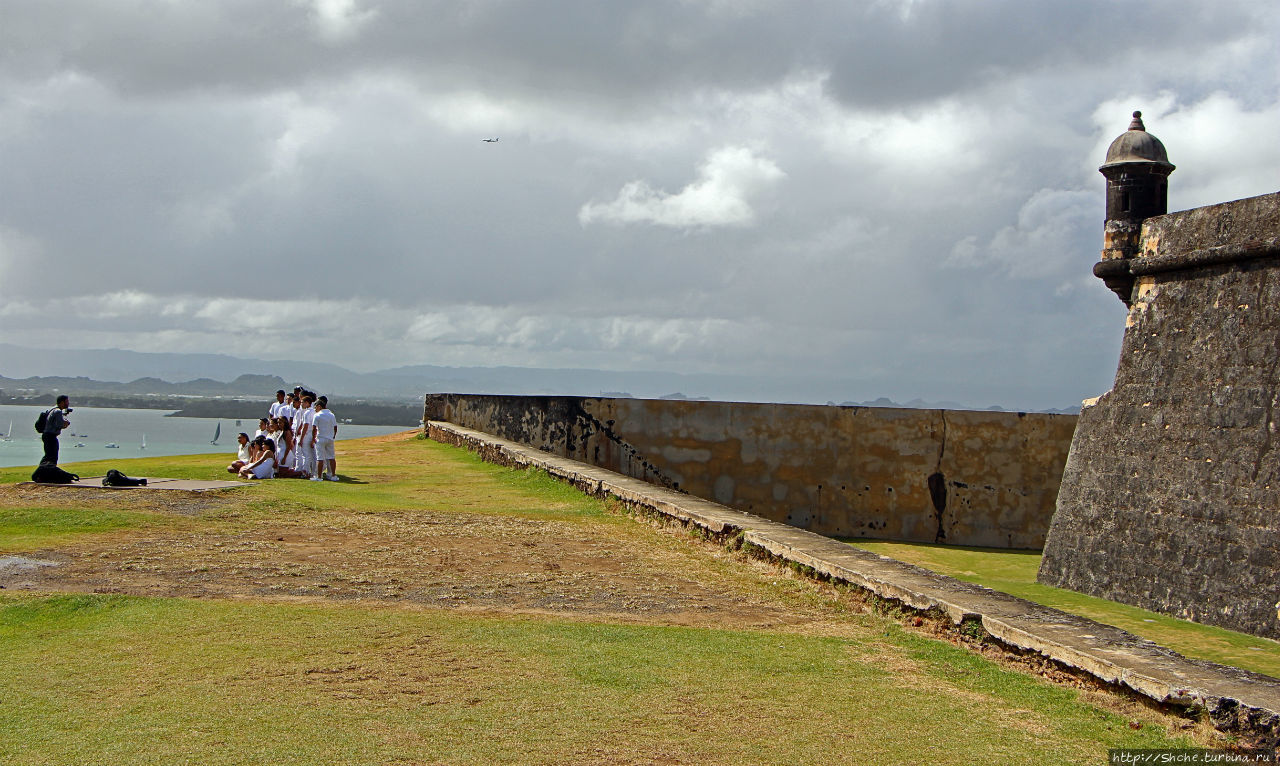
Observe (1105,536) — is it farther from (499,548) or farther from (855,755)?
Answer: (855,755)

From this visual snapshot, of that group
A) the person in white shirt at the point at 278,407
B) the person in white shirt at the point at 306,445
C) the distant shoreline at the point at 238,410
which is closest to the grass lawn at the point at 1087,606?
the person in white shirt at the point at 306,445

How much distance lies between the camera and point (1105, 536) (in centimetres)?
1130

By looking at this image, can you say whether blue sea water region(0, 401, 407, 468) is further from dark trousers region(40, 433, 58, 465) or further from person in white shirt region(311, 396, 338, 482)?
dark trousers region(40, 433, 58, 465)

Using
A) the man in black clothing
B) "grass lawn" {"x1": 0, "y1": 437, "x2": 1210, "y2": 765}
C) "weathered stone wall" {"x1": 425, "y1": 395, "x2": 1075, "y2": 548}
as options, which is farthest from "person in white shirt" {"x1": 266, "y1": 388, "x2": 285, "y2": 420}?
"grass lawn" {"x1": 0, "y1": 437, "x2": 1210, "y2": 765}

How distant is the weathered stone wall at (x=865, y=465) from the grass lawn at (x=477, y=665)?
811 cm

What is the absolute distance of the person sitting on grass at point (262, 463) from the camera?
1280 centimetres

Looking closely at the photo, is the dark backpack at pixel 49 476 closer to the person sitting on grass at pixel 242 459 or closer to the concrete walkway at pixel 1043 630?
the person sitting on grass at pixel 242 459

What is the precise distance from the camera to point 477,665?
4.61 m

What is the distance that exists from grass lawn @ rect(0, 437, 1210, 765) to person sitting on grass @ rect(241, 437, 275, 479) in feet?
14.9

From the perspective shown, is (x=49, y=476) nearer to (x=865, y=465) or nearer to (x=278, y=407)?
(x=278, y=407)

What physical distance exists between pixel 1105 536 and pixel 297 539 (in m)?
7.93

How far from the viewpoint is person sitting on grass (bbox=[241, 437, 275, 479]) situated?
12797 millimetres

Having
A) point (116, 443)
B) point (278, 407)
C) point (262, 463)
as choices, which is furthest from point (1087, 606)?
point (116, 443)

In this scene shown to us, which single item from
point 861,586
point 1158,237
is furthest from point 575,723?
point 1158,237
